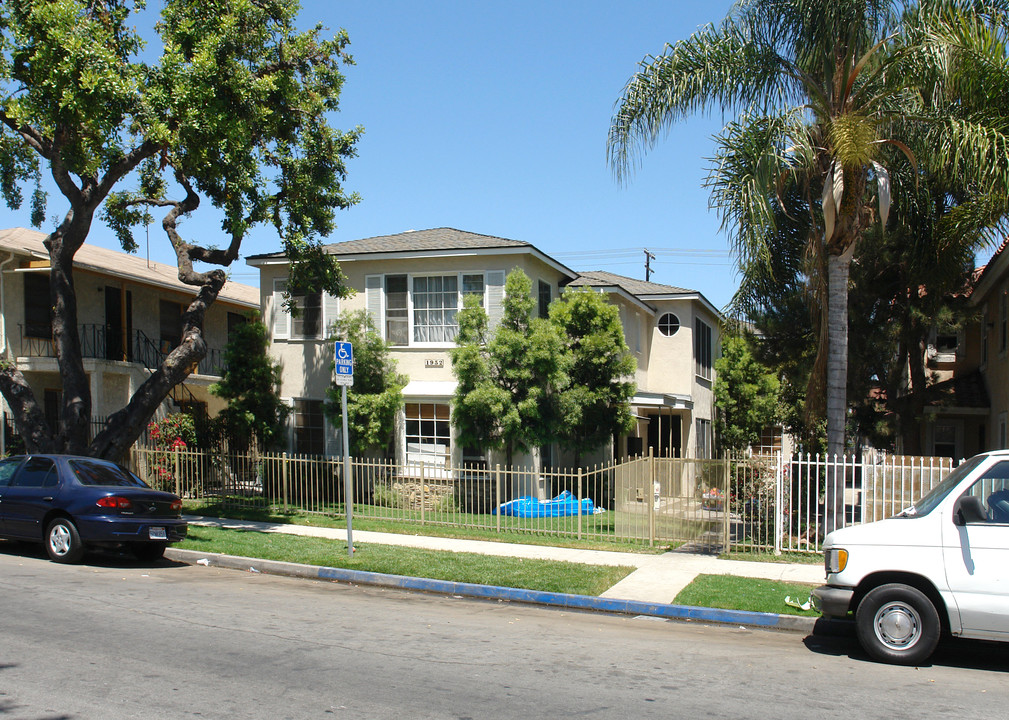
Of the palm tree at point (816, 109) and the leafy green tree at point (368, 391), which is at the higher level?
the palm tree at point (816, 109)

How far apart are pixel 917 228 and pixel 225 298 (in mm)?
21091

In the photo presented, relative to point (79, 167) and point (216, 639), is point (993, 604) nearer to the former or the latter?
point (216, 639)

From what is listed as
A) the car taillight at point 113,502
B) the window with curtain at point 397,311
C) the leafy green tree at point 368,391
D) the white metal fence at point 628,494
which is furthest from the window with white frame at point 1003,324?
the car taillight at point 113,502

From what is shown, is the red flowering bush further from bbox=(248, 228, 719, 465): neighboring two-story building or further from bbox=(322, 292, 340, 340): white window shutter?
bbox=(322, 292, 340, 340): white window shutter

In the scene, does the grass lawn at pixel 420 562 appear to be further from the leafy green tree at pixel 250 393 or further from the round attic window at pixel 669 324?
the round attic window at pixel 669 324

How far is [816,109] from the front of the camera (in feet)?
44.2

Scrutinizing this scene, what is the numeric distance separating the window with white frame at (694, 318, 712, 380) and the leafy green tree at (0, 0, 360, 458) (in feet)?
41.5

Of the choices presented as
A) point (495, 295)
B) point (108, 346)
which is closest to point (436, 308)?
point (495, 295)

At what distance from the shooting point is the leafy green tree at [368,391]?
19188mm

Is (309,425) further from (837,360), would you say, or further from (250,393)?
(837,360)

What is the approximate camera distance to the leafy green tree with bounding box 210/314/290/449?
67.6 feet

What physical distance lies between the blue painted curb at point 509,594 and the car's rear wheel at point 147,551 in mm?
284

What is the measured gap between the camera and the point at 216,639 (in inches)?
311

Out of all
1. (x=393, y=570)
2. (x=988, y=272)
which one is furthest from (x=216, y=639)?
(x=988, y=272)
